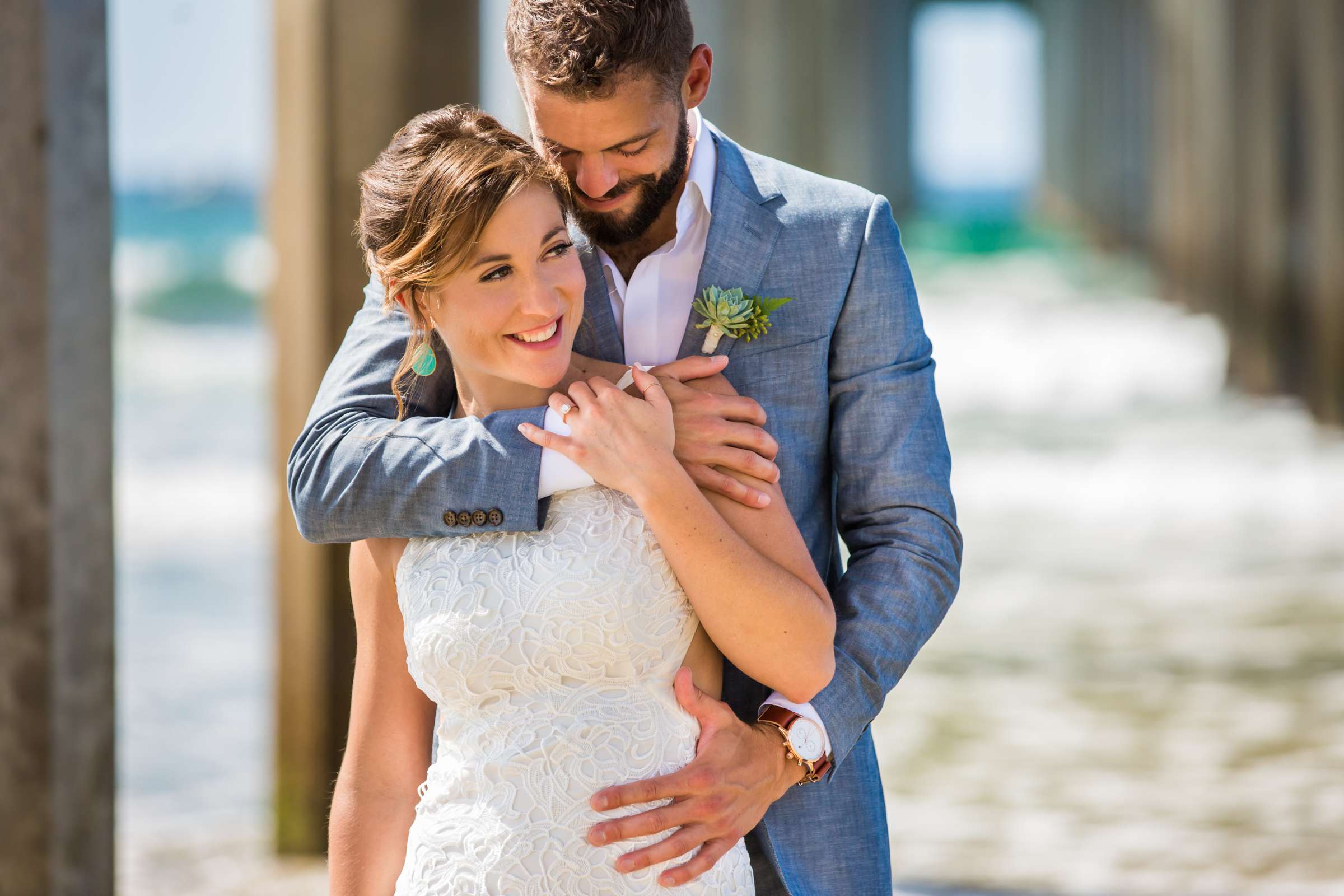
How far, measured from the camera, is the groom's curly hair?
189cm

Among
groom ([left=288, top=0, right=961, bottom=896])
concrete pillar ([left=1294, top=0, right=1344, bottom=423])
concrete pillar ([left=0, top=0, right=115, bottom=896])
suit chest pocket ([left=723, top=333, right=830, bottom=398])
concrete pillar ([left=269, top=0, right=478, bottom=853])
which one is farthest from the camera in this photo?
concrete pillar ([left=1294, top=0, right=1344, bottom=423])

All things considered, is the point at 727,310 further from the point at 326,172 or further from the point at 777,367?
the point at 326,172

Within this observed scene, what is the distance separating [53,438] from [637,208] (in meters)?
1.42

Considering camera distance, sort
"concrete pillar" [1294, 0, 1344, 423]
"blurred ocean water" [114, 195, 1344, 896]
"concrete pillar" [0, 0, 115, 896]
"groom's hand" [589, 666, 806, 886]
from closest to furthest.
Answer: "groom's hand" [589, 666, 806, 886] → "concrete pillar" [0, 0, 115, 896] → "blurred ocean water" [114, 195, 1344, 896] → "concrete pillar" [1294, 0, 1344, 423]

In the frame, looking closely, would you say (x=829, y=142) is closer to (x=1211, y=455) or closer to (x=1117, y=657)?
(x=1211, y=455)

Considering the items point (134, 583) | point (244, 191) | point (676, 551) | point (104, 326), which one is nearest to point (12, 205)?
point (104, 326)

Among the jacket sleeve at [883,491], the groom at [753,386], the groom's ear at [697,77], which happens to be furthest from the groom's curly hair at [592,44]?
the jacket sleeve at [883,491]

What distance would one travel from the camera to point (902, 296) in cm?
196

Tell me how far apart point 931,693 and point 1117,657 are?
0.85m

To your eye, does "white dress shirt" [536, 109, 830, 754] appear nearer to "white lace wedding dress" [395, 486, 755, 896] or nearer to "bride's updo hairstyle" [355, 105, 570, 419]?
"bride's updo hairstyle" [355, 105, 570, 419]

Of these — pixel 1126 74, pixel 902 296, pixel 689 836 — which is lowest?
pixel 689 836

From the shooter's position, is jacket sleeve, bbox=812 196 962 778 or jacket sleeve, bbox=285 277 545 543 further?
jacket sleeve, bbox=812 196 962 778

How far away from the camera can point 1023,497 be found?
31.9ft


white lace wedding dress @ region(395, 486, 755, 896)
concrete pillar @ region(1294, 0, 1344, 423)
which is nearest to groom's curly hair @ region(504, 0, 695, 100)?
white lace wedding dress @ region(395, 486, 755, 896)
